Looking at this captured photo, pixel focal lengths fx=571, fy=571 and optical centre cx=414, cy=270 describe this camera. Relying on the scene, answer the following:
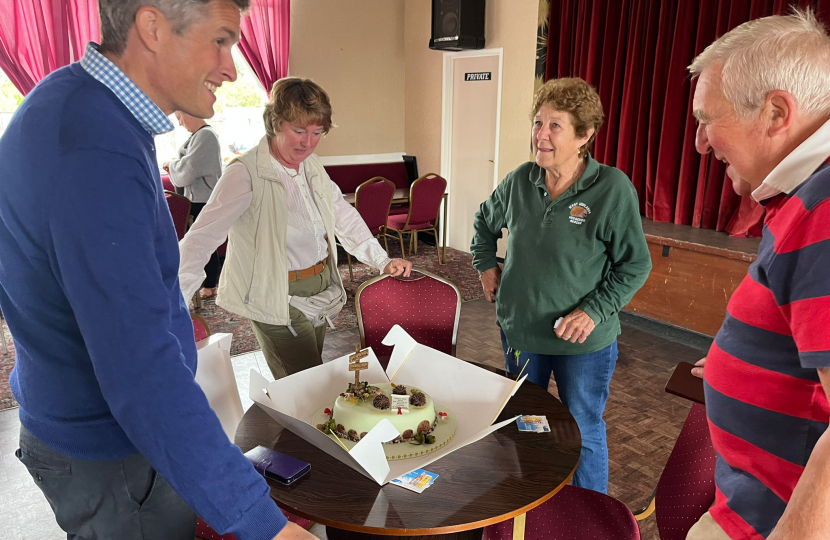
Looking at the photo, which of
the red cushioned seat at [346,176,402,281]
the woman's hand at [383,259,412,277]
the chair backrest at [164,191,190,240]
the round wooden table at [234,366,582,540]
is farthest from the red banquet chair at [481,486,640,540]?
the red cushioned seat at [346,176,402,281]

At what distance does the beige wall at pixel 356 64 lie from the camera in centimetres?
676

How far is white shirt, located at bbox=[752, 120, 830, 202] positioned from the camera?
820 millimetres

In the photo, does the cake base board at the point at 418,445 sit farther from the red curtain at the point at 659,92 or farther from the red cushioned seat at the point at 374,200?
the red cushioned seat at the point at 374,200

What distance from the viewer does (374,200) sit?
5652 millimetres

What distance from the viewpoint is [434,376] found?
5.86 feet

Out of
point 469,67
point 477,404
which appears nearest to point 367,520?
point 477,404

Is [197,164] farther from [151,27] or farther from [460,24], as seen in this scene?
[151,27]

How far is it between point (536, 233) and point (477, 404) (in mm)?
656

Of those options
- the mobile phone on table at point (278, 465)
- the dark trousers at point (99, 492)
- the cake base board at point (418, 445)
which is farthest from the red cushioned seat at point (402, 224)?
the dark trousers at point (99, 492)

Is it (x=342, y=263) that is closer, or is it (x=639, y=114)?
(x=639, y=114)

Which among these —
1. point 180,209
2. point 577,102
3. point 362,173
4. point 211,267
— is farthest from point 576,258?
point 362,173

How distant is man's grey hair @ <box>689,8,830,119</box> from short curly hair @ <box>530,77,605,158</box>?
101 centimetres

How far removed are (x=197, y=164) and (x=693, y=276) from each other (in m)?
3.79

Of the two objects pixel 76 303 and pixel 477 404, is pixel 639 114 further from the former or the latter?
pixel 76 303
